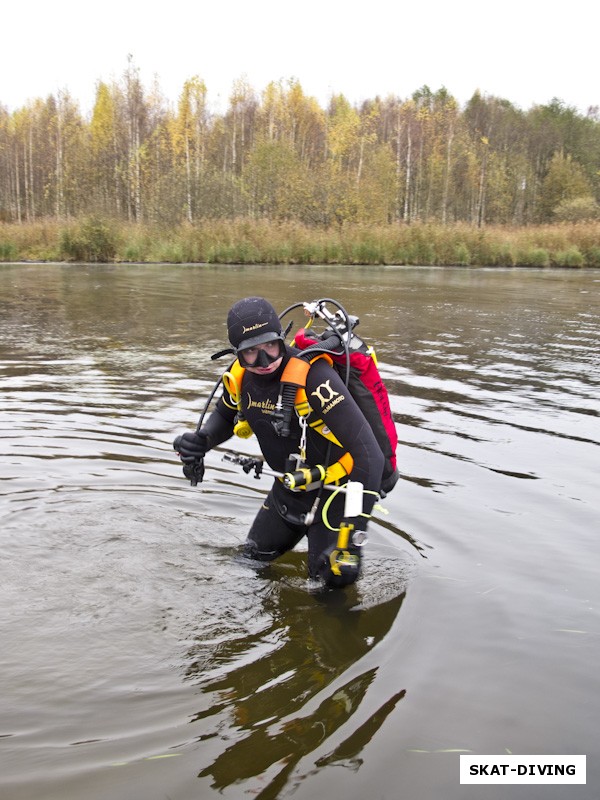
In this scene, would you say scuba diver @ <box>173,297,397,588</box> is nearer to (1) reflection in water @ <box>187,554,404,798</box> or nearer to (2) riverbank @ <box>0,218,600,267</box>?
(1) reflection in water @ <box>187,554,404,798</box>

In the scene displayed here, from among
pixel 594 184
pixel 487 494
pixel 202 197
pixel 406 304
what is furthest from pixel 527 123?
pixel 487 494

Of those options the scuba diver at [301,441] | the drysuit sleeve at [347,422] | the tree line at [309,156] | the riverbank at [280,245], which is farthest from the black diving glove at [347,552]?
the tree line at [309,156]

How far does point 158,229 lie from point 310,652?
107ft

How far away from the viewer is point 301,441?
4238 mm

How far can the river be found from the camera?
9.63 ft

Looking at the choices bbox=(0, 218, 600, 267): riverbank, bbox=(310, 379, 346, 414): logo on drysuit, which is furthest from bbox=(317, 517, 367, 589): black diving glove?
bbox=(0, 218, 600, 267): riverbank

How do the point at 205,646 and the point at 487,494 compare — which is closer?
the point at 205,646

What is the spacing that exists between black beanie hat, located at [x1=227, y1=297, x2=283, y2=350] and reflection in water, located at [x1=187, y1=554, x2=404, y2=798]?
146cm

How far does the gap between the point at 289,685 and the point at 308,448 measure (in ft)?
4.65

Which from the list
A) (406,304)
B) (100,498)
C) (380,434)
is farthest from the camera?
(406,304)

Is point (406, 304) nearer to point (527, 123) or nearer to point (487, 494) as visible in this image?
point (487, 494)

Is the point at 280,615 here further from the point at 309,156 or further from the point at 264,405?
the point at 309,156

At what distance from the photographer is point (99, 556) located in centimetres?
480

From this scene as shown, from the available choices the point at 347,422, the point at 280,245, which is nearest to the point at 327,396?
the point at 347,422
